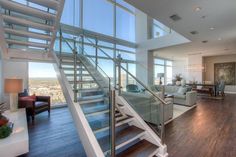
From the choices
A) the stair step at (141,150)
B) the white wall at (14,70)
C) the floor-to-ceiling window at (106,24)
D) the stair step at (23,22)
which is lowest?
the stair step at (141,150)

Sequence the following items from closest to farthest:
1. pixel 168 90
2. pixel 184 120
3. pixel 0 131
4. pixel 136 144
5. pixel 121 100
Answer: pixel 0 131 < pixel 136 144 < pixel 121 100 < pixel 184 120 < pixel 168 90

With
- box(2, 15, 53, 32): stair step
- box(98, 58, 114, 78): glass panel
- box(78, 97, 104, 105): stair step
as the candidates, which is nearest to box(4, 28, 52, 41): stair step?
box(2, 15, 53, 32): stair step

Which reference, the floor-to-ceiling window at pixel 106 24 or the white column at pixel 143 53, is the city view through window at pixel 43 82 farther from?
the white column at pixel 143 53

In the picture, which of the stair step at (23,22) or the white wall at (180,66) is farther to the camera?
the white wall at (180,66)

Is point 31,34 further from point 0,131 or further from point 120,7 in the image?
point 120,7

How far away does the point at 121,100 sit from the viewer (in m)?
3.34

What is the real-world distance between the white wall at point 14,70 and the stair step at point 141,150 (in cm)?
461

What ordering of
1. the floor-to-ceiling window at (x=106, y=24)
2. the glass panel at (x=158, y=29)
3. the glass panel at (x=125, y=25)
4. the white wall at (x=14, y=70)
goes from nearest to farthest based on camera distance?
the white wall at (x=14, y=70)
the floor-to-ceiling window at (x=106, y=24)
the glass panel at (x=125, y=25)
the glass panel at (x=158, y=29)

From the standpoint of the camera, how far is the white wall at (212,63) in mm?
10875

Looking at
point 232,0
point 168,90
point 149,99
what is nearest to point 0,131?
point 149,99

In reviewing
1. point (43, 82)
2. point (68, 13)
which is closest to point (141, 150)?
point (43, 82)

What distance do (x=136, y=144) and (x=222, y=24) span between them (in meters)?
4.74

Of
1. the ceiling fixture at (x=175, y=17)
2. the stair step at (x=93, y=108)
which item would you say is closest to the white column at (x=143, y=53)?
the ceiling fixture at (x=175, y=17)

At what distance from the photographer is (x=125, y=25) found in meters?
8.82
